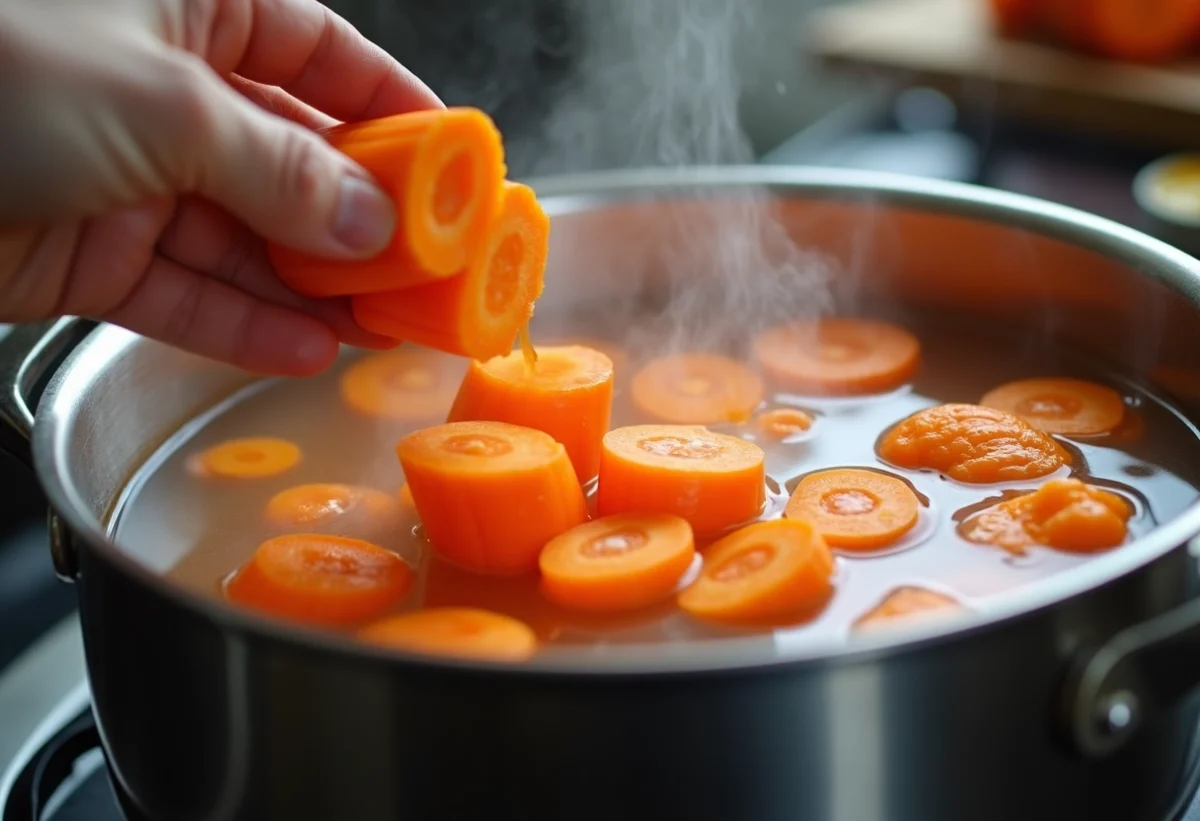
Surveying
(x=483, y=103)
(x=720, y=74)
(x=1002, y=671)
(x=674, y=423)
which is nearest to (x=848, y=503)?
(x=674, y=423)

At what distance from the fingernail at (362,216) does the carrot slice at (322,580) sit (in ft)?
0.82

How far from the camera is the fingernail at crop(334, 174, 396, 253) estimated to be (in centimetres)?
90

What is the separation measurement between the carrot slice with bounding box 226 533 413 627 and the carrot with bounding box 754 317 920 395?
512mm

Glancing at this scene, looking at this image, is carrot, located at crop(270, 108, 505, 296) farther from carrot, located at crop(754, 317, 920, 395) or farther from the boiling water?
carrot, located at crop(754, 317, 920, 395)

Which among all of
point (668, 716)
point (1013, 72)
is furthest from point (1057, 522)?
point (1013, 72)

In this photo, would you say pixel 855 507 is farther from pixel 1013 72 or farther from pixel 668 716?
pixel 1013 72

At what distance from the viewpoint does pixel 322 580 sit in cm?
99

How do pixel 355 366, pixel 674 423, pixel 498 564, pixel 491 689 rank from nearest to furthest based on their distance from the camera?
1. pixel 491 689
2. pixel 498 564
3. pixel 674 423
4. pixel 355 366

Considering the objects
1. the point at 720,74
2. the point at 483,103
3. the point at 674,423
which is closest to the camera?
the point at 674,423

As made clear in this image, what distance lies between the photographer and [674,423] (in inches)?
50.7

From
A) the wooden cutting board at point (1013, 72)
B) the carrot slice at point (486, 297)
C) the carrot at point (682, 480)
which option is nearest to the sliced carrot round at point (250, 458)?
the carrot slice at point (486, 297)

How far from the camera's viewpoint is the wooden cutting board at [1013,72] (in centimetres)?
216

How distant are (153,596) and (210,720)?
0.09 metres

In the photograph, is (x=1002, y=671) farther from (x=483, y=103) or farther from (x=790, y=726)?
(x=483, y=103)
